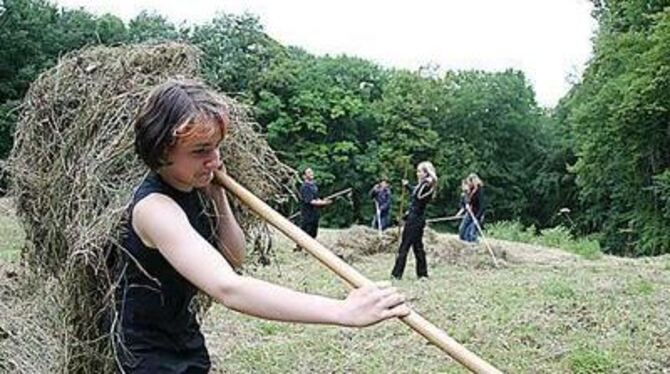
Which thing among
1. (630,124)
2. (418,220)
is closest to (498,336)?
(418,220)

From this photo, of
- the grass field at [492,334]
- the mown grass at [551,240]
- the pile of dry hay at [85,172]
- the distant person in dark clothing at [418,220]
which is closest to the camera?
the pile of dry hay at [85,172]

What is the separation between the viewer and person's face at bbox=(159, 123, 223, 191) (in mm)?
2029

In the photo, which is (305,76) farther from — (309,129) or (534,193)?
(534,193)

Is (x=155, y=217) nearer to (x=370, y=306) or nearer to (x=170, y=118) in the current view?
(x=170, y=118)

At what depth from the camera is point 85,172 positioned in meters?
3.35

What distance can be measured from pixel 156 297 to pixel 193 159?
0.34 m

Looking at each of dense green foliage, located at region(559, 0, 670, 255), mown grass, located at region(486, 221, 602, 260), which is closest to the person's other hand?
mown grass, located at region(486, 221, 602, 260)

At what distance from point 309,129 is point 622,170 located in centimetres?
1389

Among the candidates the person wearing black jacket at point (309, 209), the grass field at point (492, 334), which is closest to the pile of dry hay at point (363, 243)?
the person wearing black jacket at point (309, 209)

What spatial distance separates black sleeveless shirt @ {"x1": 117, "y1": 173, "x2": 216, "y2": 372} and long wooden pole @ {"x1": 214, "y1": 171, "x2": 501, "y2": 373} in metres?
0.34

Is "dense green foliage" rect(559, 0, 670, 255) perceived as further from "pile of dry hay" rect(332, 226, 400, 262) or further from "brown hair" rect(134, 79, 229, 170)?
"brown hair" rect(134, 79, 229, 170)

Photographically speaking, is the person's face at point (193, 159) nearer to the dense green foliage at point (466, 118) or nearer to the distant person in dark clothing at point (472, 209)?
the distant person in dark clothing at point (472, 209)

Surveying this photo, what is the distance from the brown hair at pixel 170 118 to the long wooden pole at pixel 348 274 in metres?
0.46

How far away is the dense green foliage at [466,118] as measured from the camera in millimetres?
30031
